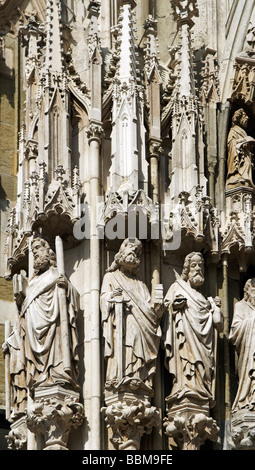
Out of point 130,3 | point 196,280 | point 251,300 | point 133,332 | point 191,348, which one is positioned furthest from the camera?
point 130,3

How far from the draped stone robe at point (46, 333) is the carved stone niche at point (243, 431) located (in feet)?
6.00

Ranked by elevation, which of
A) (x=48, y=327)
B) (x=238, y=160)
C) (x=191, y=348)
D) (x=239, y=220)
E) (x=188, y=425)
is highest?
(x=238, y=160)

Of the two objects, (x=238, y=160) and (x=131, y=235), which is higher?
(x=238, y=160)

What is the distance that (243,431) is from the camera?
19.4 metres

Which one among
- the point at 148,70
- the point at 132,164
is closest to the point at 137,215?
the point at 132,164

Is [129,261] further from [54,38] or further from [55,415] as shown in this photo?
[54,38]

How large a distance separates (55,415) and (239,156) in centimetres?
A: 425

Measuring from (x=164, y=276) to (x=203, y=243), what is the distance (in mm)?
570

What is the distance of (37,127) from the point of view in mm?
20469

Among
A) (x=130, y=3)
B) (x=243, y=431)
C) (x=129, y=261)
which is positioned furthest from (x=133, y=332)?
(x=130, y=3)

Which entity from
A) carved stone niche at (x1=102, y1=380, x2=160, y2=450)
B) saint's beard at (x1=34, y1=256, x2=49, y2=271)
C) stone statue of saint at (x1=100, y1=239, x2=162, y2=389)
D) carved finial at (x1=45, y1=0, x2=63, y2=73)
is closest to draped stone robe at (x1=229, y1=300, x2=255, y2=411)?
stone statue of saint at (x1=100, y1=239, x2=162, y2=389)

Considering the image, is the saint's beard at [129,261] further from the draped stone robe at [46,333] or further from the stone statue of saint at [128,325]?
the draped stone robe at [46,333]
